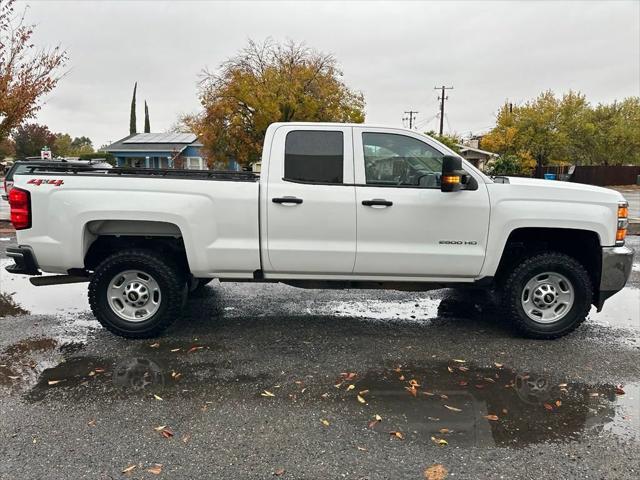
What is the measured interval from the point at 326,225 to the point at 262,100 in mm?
26530

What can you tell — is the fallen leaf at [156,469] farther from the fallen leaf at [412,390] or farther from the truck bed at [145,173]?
the truck bed at [145,173]

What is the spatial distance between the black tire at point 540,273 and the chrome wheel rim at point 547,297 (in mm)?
36

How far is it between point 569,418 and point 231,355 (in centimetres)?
279

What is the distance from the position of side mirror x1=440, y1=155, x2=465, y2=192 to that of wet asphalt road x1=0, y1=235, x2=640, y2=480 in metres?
1.53

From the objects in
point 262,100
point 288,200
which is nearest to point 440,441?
point 288,200

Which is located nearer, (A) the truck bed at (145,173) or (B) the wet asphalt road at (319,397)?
(B) the wet asphalt road at (319,397)

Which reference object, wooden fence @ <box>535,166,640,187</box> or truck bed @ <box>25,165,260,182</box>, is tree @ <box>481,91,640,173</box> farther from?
truck bed @ <box>25,165,260,182</box>

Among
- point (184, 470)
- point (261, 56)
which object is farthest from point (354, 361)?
point (261, 56)

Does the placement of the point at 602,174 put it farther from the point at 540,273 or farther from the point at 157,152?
the point at 540,273

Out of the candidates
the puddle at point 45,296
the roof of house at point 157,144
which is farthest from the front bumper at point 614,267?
the roof of house at point 157,144

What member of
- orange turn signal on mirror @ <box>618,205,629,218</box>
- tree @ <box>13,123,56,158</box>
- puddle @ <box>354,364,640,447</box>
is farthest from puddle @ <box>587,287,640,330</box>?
tree @ <box>13,123,56,158</box>

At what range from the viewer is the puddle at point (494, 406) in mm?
3320

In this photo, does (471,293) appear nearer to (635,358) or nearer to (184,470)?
(635,358)

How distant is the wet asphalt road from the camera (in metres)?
3.00
